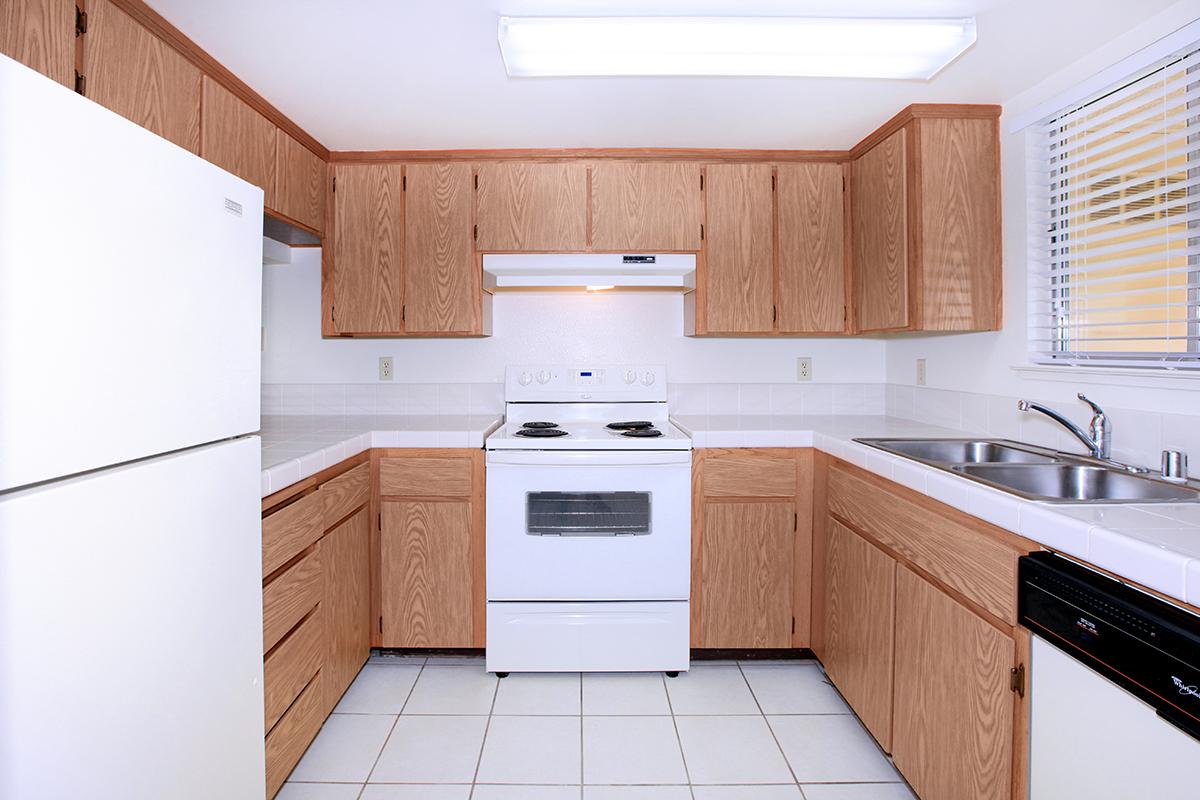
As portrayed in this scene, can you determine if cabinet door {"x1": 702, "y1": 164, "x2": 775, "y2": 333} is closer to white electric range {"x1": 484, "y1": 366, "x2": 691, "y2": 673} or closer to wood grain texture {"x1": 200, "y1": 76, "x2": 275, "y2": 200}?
white electric range {"x1": 484, "y1": 366, "x2": 691, "y2": 673}

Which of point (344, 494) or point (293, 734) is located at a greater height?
point (344, 494)

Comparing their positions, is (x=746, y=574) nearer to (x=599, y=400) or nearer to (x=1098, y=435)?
(x=599, y=400)

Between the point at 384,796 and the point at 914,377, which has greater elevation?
the point at 914,377

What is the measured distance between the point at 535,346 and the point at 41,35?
1965 millimetres

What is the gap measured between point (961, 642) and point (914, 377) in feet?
5.22

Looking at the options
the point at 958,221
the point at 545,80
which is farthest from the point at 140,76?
the point at 958,221

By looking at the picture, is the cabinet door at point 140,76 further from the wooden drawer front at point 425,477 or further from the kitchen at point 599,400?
the wooden drawer front at point 425,477

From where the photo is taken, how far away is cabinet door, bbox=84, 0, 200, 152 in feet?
4.77

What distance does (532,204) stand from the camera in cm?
268

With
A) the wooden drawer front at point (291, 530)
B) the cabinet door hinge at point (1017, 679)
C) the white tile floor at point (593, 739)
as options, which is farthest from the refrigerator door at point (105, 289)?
the cabinet door hinge at point (1017, 679)

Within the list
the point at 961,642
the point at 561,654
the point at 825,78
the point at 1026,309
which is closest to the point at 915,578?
the point at 961,642

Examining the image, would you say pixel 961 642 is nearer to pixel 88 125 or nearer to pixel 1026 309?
pixel 1026 309

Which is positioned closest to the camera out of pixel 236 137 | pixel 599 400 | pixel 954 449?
pixel 236 137

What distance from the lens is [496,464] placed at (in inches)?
95.2
